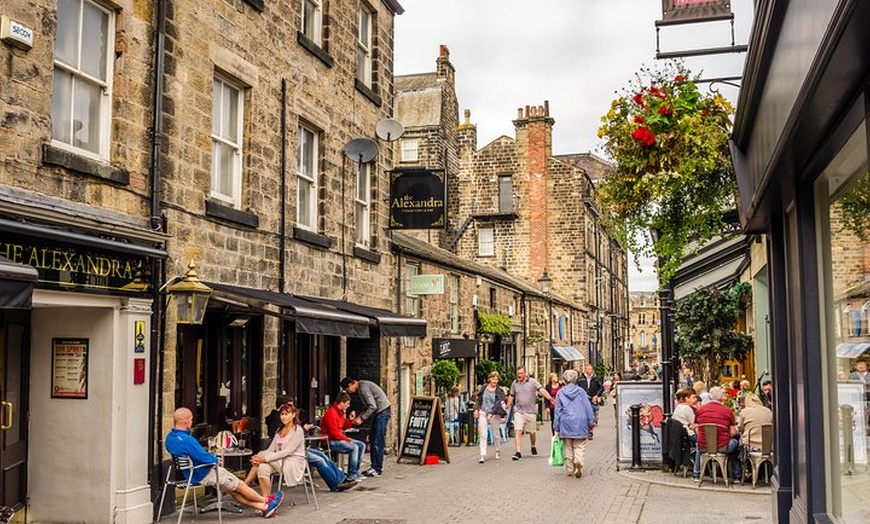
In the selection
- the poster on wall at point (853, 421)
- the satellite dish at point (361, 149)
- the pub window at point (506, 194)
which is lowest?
the poster on wall at point (853, 421)

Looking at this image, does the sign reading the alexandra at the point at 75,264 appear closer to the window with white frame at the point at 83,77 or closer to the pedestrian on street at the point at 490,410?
the window with white frame at the point at 83,77

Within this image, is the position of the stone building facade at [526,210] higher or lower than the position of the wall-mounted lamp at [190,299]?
higher

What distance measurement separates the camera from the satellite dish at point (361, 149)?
54.9 feet

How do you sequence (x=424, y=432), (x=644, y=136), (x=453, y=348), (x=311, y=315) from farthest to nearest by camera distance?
(x=453, y=348), (x=424, y=432), (x=311, y=315), (x=644, y=136)

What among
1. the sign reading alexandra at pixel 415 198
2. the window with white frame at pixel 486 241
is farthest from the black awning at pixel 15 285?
the window with white frame at pixel 486 241

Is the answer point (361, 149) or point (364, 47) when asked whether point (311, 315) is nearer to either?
point (361, 149)

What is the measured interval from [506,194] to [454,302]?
23289 millimetres

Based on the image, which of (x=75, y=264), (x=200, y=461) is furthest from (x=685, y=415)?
(x=75, y=264)

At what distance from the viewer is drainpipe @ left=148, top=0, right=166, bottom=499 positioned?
1046cm

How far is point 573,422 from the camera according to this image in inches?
568

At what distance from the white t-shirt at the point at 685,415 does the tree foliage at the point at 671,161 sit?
3944 millimetres

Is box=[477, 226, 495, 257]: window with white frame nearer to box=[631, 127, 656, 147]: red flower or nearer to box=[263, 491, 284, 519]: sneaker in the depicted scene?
box=[263, 491, 284, 519]: sneaker

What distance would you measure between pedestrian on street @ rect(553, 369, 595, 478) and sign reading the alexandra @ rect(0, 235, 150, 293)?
23.1 feet

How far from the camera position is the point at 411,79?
136ft
